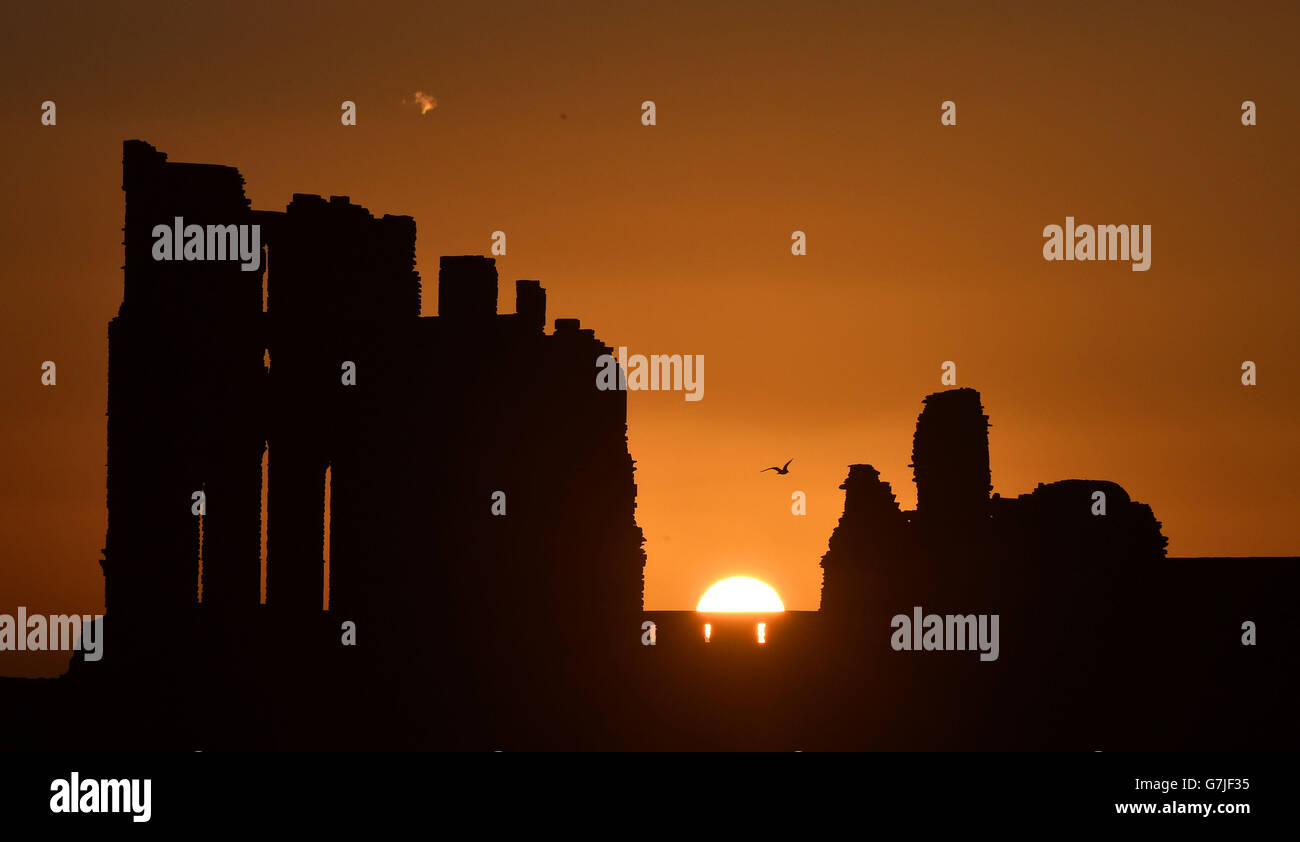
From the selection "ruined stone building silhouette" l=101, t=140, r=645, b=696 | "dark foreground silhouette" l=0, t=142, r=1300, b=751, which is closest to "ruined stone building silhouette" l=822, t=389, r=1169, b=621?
"dark foreground silhouette" l=0, t=142, r=1300, b=751

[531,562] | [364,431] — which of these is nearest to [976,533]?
[531,562]

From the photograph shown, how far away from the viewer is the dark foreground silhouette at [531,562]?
116ft

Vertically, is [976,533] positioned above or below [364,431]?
below

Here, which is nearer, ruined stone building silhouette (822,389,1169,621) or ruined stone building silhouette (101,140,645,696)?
ruined stone building silhouette (101,140,645,696)

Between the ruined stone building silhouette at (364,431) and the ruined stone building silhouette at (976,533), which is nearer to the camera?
the ruined stone building silhouette at (364,431)

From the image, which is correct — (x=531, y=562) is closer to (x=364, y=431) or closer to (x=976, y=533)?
(x=364, y=431)

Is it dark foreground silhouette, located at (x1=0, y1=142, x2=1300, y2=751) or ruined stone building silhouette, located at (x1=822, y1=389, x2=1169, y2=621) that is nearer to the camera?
dark foreground silhouette, located at (x1=0, y1=142, x2=1300, y2=751)

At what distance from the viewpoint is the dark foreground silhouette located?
35375 mm

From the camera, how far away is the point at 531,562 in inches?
1422

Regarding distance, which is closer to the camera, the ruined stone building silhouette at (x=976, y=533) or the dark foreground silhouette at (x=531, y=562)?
the dark foreground silhouette at (x=531, y=562)

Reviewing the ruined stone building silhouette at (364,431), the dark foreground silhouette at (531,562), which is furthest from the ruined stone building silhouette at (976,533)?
the ruined stone building silhouette at (364,431)

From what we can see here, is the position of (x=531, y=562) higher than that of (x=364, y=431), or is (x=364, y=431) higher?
(x=364, y=431)

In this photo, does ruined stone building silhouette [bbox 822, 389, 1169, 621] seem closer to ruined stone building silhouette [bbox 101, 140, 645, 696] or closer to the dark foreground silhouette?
the dark foreground silhouette

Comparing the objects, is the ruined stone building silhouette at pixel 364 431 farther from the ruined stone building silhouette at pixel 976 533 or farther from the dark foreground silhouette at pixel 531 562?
the ruined stone building silhouette at pixel 976 533
